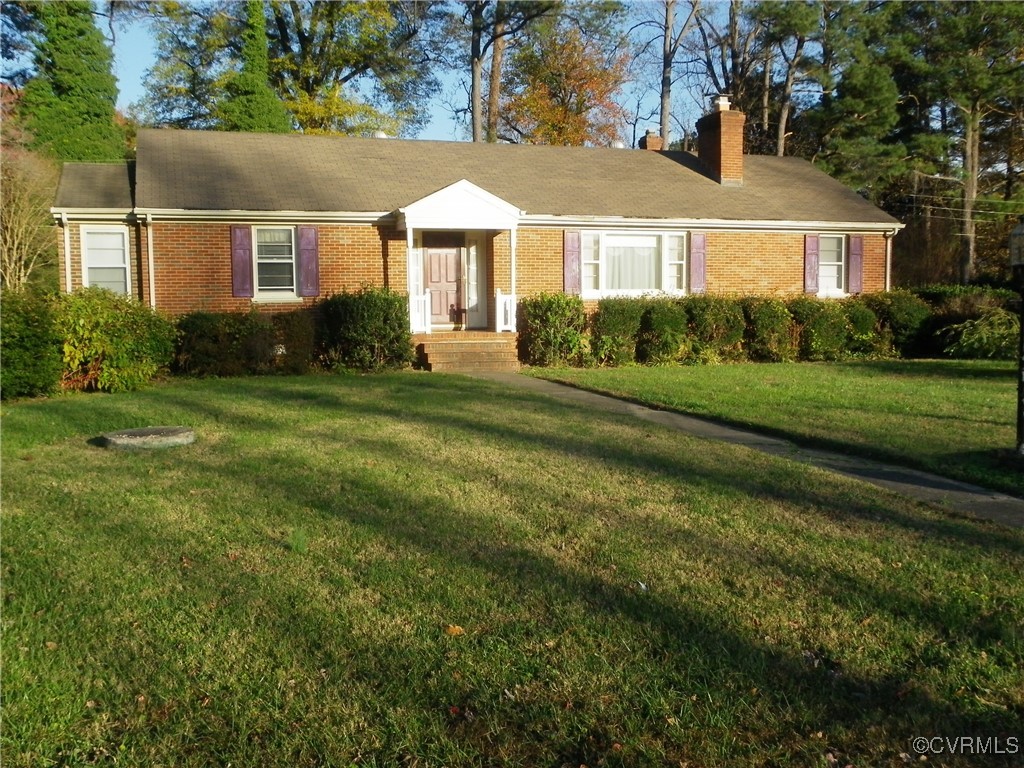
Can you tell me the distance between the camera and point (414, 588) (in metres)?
4.55

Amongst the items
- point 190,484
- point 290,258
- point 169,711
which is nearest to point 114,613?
point 169,711

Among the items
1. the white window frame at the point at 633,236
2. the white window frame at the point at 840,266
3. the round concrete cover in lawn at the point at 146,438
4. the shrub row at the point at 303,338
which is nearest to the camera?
the round concrete cover in lawn at the point at 146,438

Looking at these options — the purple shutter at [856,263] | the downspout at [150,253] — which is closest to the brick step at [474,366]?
the downspout at [150,253]

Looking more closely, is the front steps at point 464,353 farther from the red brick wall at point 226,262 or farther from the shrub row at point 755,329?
the red brick wall at point 226,262

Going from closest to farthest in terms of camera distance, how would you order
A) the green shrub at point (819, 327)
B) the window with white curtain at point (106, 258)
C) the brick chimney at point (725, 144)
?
the window with white curtain at point (106, 258)
the green shrub at point (819, 327)
the brick chimney at point (725, 144)

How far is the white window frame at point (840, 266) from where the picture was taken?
2073 cm

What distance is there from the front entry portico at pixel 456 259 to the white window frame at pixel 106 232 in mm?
5016

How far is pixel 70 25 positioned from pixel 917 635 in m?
32.0

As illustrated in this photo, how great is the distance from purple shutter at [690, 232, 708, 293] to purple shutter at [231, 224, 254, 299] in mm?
9195

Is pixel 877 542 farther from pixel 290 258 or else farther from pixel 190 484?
pixel 290 258

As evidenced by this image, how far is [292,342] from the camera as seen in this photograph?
15.3 meters

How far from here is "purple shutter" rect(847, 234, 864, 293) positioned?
20.8 metres

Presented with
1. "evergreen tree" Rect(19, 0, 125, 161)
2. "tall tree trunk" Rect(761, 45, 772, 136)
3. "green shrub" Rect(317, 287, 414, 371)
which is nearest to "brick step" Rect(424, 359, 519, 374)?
"green shrub" Rect(317, 287, 414, 371)

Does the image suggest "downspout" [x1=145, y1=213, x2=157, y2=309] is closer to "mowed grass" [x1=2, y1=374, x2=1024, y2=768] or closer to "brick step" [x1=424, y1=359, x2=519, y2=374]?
"brick step" [x1=424, y1=359, x2=519, y2=374]
